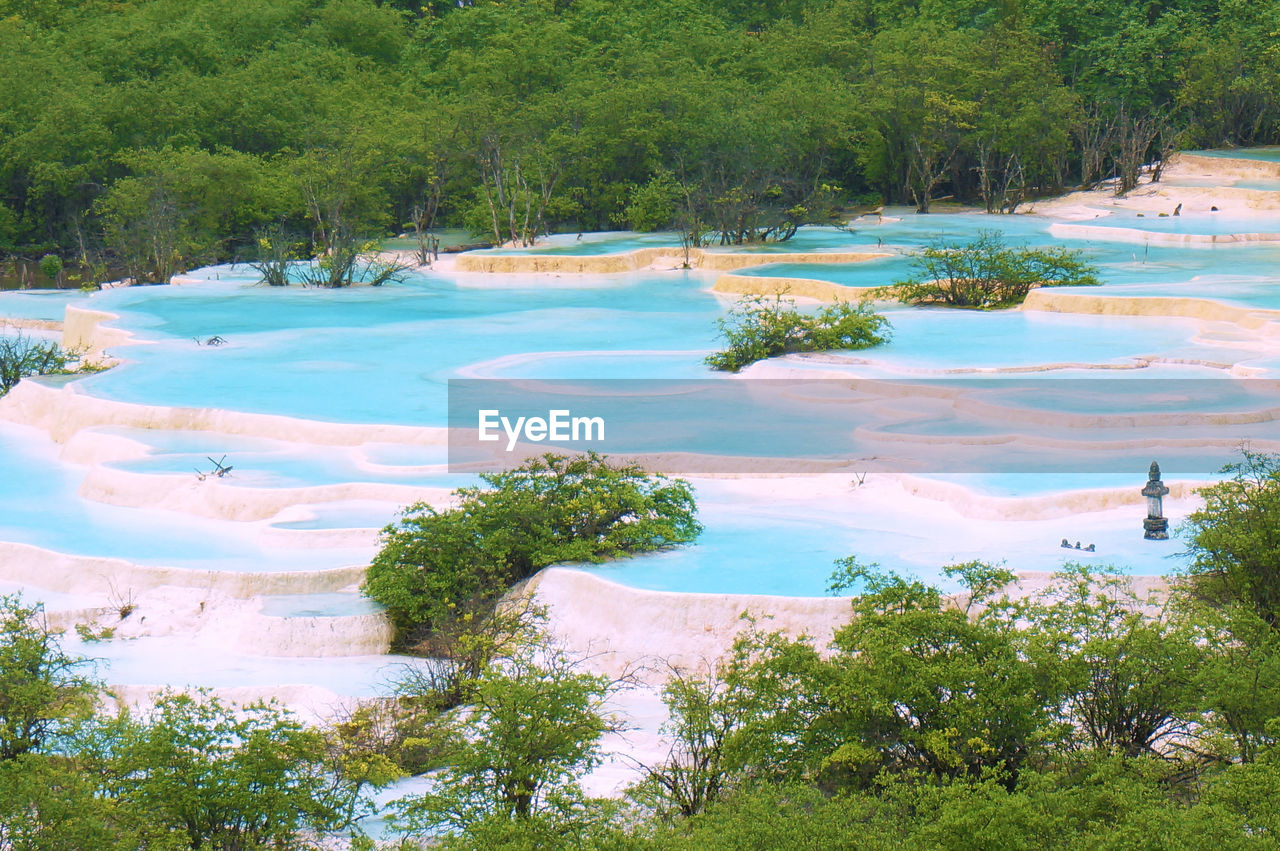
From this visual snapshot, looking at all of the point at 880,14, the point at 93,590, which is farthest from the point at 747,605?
the point at 880,14

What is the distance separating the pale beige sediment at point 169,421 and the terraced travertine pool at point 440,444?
0.03m

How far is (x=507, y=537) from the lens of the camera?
11258mm

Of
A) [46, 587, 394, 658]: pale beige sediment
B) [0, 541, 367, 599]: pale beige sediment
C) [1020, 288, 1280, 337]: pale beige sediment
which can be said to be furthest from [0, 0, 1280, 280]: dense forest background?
[46, 587, 394, 658]: pale beige sediment

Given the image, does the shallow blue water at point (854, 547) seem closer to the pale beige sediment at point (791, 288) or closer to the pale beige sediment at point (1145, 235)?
the pale beige sediment at point (791, 288)

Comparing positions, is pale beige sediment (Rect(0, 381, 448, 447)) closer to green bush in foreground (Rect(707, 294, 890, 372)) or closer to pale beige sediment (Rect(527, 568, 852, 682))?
green bush in foreground (Rect(707, 294, 890, 372))

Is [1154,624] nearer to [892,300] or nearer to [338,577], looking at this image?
[338,577]

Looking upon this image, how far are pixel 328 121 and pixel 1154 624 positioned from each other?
30.8 metres

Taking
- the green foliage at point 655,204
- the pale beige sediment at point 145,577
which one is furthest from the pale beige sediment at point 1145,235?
the pale beige sediment at point 145,577

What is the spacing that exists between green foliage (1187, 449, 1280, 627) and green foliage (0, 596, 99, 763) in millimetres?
6358

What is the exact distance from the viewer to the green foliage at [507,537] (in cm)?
1095

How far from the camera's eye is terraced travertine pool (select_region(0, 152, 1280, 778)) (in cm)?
1100

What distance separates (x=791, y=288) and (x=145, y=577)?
14786 millimetres

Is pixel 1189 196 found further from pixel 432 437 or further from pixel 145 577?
pixel 145 577

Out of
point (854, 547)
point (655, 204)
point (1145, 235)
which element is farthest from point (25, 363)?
point (1145, 235)
